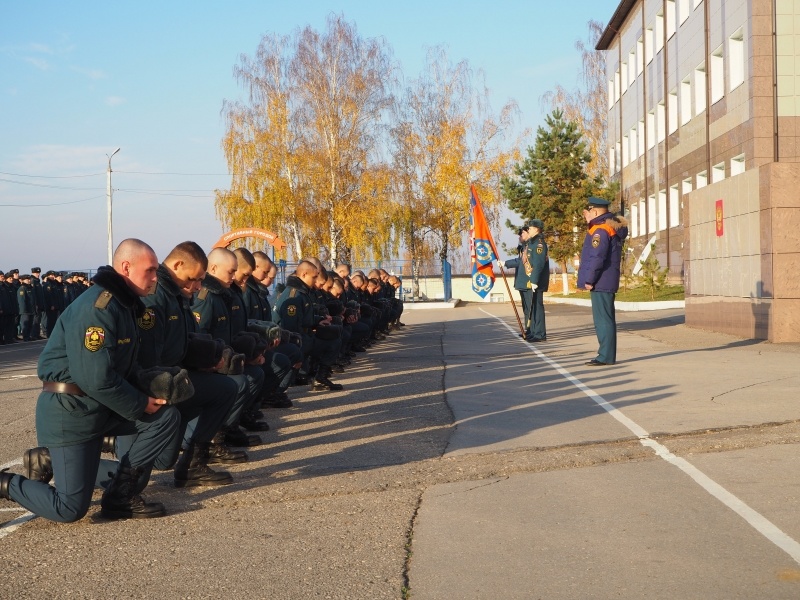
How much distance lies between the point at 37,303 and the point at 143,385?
2607cm

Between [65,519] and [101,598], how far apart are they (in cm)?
131

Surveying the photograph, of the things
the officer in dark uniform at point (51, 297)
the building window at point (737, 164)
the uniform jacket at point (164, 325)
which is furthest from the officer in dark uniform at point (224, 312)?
the building window at point (737, 164)

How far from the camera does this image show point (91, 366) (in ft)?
18.3

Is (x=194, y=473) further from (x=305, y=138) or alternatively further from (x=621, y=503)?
(x=305, y=138)

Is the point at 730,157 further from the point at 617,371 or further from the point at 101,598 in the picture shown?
the point at 101,598

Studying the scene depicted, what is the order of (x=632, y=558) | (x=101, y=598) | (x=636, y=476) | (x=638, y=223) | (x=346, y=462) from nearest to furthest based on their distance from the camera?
1. (x=101, y=598)
2. (x=632, y=558)
3. (x=636, y=476)
4. (x=346, y=462)
5. (x=638, y=223)

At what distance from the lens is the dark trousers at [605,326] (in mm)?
14242

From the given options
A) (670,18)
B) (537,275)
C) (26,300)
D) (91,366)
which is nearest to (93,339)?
(91,366)

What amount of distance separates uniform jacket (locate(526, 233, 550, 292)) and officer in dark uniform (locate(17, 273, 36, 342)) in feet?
52.7

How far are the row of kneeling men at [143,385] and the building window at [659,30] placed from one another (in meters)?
37.7

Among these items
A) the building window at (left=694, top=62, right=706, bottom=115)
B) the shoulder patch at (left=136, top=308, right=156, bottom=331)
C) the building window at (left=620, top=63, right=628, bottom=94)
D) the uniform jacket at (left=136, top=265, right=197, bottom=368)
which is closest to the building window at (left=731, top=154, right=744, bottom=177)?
the building window at (left=694, top=62, right=706, bottom=115)

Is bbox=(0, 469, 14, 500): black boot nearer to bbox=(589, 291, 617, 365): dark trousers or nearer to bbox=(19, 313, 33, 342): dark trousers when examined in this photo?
bbox=(589, 291, 617, 365): dark trousers

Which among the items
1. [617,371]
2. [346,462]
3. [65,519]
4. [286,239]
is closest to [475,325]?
[617,371]

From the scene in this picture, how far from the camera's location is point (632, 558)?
4910mm
